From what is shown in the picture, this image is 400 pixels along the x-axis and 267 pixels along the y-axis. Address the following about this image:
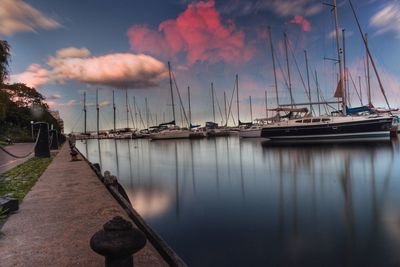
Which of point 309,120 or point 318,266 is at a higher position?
point 309,120

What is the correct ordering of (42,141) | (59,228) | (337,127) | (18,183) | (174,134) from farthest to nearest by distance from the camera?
(174,134) → (337,127) → (42,141) → (18,183) → (59,228)

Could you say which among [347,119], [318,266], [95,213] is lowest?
[318,266]

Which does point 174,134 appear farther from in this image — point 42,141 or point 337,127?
point 42,141

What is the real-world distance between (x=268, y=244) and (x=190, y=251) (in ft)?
5.53

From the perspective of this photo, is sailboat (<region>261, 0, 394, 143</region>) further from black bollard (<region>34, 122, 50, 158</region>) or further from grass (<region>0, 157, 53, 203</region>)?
grass (<region>0, 157, 53, 203</region>)

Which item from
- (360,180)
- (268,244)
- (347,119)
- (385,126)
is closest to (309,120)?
(347,119)

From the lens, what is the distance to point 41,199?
7344mm

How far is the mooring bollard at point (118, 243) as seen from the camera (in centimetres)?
277

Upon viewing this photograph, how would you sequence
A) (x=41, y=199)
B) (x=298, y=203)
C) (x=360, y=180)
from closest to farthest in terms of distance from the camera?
1. (x=41, y=199)
2. (x=298, y=203)
3. (x=360, y=180)

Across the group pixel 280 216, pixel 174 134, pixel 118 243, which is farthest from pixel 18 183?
pixel 174 134

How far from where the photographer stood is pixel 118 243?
2781 mm

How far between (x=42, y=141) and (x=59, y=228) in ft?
54.9

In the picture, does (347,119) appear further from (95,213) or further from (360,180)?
(95,213)

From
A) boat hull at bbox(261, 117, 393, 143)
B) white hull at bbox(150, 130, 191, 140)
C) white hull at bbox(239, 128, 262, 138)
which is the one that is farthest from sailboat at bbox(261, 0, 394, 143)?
white hull at bbox(150, 130, 191, 140)
